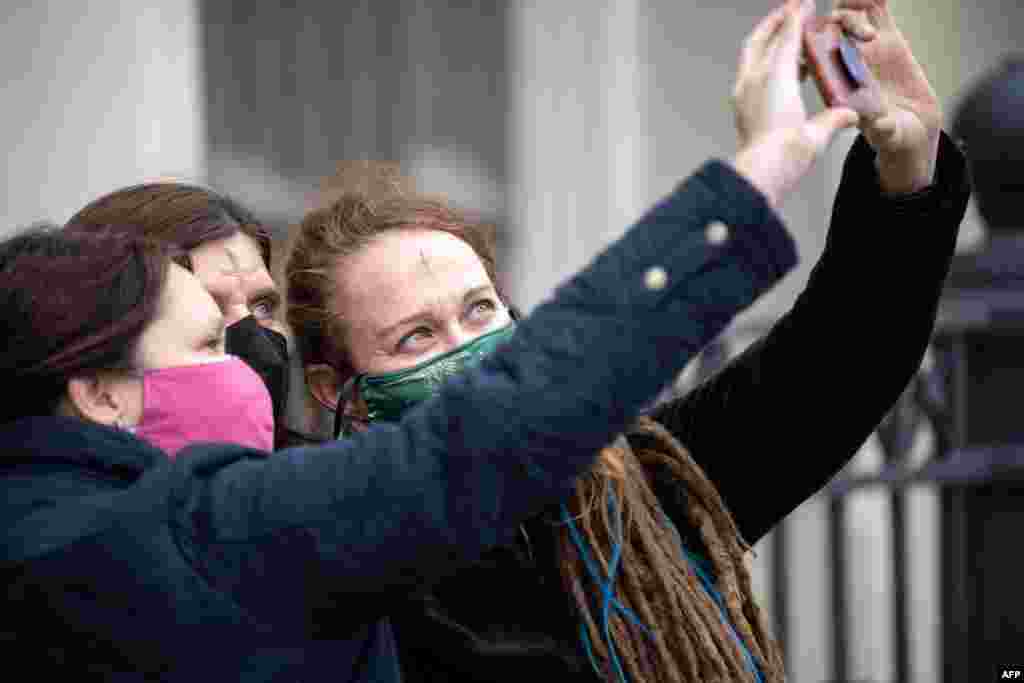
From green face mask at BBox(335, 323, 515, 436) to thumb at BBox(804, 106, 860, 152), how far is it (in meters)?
0.66

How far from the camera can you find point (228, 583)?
1.35 m

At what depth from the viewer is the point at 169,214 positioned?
6.77 ft

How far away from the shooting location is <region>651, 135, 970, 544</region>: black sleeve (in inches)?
72.9

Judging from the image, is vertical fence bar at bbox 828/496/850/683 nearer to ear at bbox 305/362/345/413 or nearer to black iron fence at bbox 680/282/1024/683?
black iron fence at bbox 680/282/1024/683

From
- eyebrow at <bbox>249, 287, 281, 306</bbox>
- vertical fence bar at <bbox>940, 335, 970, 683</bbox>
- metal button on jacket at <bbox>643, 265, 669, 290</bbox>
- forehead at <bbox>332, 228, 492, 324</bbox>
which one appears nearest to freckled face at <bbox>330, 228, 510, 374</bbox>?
forehead at <bbox>332, 228, 492, 324</bbox>

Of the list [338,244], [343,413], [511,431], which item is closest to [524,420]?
[511,431]

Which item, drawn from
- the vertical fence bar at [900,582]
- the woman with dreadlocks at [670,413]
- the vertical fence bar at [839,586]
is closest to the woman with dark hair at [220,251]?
the woman with dreadlocks at [670,413]

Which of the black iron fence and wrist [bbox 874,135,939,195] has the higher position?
wrist [bbox 874,135,939,195]

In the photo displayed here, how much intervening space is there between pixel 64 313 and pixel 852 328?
1.01 meters

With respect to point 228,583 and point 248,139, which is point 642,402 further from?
point 248,139

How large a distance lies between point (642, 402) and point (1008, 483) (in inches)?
80.4

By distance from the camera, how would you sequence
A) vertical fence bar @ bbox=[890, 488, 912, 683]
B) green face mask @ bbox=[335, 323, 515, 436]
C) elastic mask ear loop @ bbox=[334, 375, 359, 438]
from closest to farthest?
green face mask @ bbox=[335, 323, 515, 436] → elastic mask ear loop @ bbox=[334, 375, 359, 438] → vertical fence bar @ bbox=[890, 488, 912, 683]

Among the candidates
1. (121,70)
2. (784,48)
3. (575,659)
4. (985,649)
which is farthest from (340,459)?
(121,70)

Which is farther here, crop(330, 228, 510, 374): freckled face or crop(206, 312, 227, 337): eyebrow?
crop(330, 228, 510, 374): freckled face
